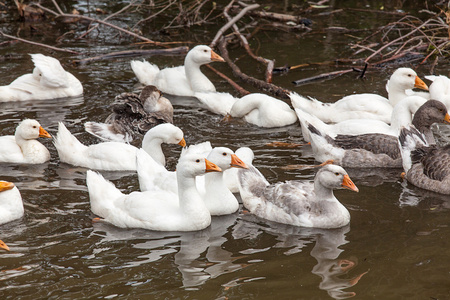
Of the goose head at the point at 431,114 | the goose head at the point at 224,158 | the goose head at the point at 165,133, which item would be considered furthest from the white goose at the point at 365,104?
the goose head at the point at 224,158

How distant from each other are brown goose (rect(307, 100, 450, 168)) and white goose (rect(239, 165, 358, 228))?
161 centimetres

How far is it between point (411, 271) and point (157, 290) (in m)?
2.35

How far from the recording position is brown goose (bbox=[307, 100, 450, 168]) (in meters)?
9.14

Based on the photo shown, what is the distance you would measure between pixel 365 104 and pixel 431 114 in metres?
1.34

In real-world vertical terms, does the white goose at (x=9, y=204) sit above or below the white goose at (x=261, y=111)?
below

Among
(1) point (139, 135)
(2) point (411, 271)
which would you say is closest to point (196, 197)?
(2) point (411, 271)

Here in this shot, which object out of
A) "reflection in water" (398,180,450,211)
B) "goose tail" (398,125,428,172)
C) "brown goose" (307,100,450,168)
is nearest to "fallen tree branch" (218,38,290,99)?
"brown goose" (307,100,450,168)

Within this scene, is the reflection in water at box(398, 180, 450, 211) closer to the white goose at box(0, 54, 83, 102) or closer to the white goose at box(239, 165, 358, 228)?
the white goose at box(239, 165, 358, 228)

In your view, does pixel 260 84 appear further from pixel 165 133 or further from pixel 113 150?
pixel 113 150

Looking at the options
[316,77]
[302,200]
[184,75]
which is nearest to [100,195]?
[302,200]

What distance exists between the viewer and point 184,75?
12.7 meters

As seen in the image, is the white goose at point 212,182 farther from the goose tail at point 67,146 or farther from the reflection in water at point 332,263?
the goose tail at point 67,146

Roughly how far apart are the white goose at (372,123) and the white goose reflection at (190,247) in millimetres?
2632

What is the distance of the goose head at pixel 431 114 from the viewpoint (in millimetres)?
9320
